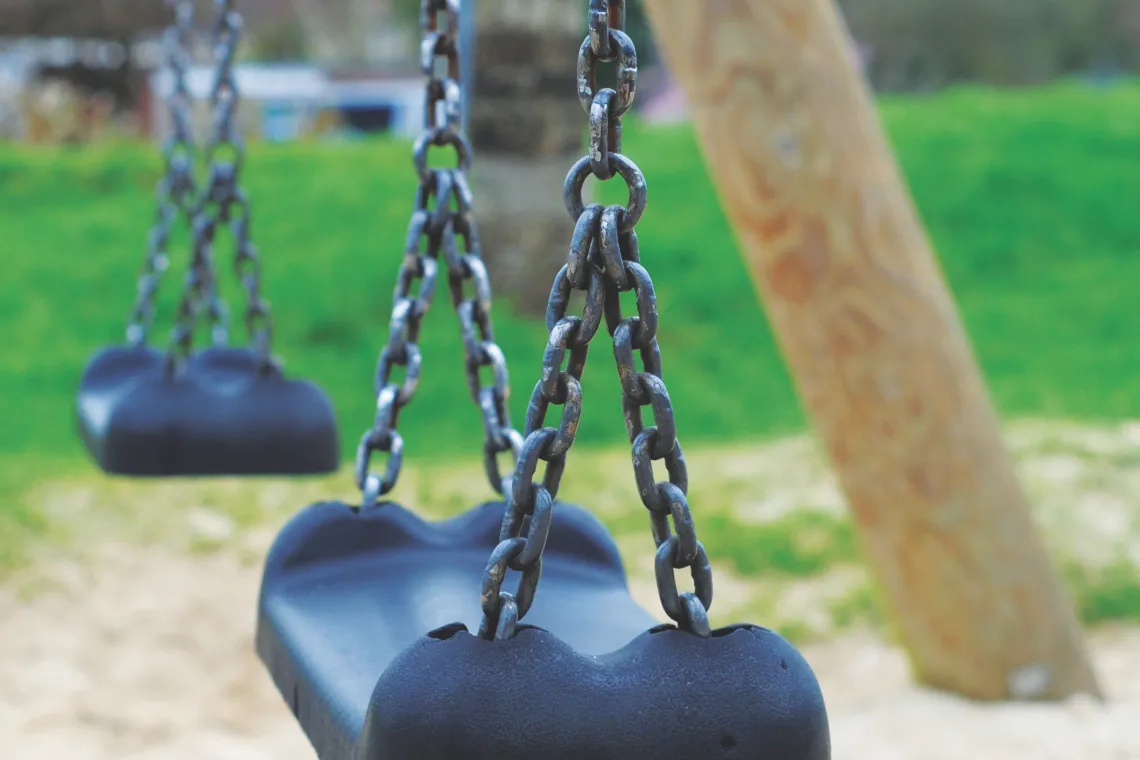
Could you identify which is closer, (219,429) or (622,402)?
(622,402)

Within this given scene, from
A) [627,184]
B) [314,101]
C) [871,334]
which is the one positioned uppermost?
[627,184]

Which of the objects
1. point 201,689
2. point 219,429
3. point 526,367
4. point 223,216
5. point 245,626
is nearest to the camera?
point 219,429

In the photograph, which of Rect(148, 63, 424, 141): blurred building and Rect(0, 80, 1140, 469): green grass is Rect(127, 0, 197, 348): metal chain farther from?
Rect(148, 63, 424, 141): blurred building

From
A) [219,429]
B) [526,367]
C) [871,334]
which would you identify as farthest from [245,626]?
[526,367]

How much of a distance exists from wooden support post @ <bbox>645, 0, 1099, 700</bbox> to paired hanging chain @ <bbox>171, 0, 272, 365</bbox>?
74 cm

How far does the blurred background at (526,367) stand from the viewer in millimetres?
3498

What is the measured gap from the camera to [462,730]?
→ 0.93 meters

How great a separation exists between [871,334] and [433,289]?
1350 millimetres

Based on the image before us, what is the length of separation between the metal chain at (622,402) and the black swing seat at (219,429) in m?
1.11

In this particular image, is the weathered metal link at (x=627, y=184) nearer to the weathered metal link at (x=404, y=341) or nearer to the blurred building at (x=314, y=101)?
the weathered metal link at (x=404, y=341)

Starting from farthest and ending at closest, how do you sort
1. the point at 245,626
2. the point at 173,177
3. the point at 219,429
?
the point at 245,626 < the point at 173,177 < the point at 219,429

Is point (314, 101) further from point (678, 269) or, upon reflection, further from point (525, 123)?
point (525, 123)

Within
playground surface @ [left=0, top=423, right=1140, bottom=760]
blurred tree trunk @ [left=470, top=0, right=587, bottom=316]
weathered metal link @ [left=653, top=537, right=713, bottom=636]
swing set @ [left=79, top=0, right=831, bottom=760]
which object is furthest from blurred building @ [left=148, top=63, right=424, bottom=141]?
weathered metal link @ [left=653, top=537, right=713, bottom=636]

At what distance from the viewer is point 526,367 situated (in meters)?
7.12
